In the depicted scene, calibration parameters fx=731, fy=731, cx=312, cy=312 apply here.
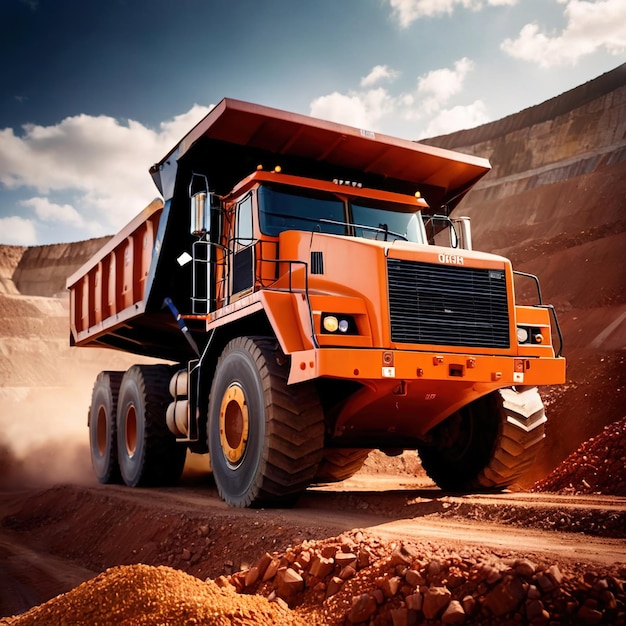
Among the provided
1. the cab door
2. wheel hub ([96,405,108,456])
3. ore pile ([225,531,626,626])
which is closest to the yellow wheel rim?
the cab door

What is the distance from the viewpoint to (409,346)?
6363mm

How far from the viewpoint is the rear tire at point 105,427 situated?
11.5 metres

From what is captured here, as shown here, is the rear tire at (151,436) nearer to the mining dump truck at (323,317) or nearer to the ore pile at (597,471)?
the mining dump truck at (323,317)

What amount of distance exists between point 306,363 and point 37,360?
129 feet

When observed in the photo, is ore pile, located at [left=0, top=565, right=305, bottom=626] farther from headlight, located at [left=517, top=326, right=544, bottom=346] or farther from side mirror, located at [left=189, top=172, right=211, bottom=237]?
headlight, located at [left=517, top=326, right=544, bottom=346]

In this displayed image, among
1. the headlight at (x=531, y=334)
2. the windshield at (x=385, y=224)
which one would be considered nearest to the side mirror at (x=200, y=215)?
the windshield at (x=385, y=224)

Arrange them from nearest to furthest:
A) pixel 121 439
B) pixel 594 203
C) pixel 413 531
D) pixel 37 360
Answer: pixel 413 531, pixel 121 439, pixel 594 203, pixel 37 360

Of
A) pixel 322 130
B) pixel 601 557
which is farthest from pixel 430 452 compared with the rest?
pixel 601 557

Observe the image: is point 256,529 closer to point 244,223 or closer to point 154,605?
point 154,605

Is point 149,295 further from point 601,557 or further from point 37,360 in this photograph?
point 37,360

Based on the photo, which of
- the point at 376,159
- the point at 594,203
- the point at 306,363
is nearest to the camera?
the point at 306,363

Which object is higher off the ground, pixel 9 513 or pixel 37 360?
pixel 37 360

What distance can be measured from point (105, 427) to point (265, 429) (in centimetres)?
666

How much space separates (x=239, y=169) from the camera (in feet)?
27.4
